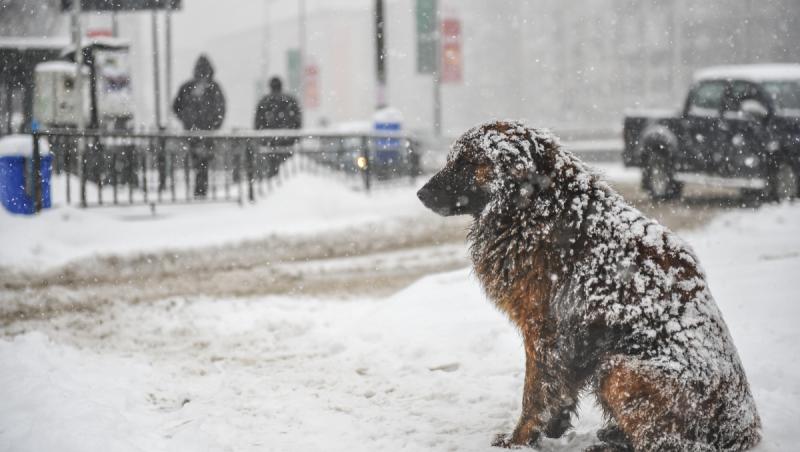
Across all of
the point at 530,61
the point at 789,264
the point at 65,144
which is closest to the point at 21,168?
the point at 65,144

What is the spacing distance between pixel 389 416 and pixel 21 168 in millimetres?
9616

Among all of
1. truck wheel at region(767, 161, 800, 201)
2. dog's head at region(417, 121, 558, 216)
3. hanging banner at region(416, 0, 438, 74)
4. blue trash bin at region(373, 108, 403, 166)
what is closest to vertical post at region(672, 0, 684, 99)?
hanging banner at region(416, 0, 438, 74)

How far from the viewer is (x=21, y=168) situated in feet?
36.9

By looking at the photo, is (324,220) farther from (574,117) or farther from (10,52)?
(574,117)

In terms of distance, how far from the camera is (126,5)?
16.5 m

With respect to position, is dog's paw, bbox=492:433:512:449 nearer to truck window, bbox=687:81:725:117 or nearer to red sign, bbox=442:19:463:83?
truck window, bbox=687:81:725:117

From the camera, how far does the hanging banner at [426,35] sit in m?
26.0

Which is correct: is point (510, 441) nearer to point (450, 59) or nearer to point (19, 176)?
point (19, 176)

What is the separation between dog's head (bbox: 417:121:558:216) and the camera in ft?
10.5

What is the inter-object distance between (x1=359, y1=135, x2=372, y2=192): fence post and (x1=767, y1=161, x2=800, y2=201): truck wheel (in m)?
8.00

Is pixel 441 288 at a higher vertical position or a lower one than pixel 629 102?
lower

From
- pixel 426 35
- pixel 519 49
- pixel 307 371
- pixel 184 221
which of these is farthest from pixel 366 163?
pixel 519 49

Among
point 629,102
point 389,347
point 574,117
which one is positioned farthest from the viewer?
point 574,117

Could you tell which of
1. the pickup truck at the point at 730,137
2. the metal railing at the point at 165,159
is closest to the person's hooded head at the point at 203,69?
→ the metal railing at the point at 165,159
